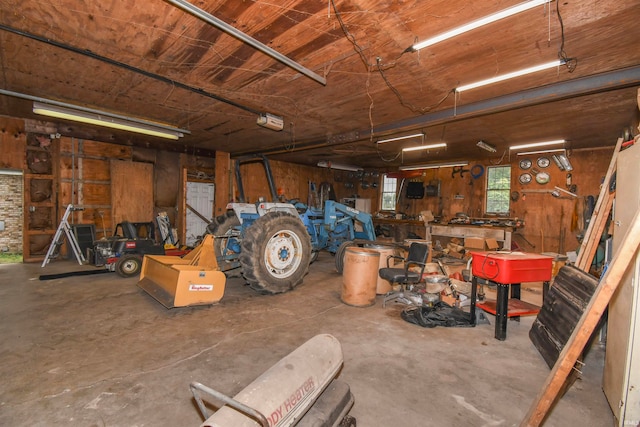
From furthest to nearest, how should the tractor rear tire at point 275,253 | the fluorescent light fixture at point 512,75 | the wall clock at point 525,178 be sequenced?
the wall clock at point 525,178
the tractor rear tire at point 275,253
the fluorescent light fixture at point 512,75

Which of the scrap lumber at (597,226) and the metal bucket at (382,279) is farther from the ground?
the scrap lumber at (597,226)

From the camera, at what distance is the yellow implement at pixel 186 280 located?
329 centimetres

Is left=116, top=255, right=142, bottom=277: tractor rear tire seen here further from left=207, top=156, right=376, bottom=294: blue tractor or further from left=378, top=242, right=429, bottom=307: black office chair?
left=378, top=242, right=429, bottom=307: black office chair

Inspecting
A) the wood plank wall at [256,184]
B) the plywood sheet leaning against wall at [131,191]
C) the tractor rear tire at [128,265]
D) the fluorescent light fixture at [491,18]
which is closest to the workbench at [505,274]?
the fluorescent light fixture at [491,18]

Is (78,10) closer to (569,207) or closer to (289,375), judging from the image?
(289,375)

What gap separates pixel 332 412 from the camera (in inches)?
53.7

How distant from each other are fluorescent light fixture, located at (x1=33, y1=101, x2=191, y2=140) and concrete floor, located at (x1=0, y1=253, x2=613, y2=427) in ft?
8.56

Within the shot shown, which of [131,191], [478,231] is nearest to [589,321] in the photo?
[478,231]

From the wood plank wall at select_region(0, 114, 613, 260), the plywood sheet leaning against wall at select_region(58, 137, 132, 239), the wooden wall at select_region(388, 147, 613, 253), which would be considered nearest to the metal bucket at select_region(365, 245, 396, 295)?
the wood plank wall at select_region(0, 114, 613, 260)

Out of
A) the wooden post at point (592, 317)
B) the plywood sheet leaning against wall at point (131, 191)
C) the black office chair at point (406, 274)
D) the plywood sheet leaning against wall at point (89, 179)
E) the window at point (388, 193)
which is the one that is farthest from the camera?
the window at point (388, 193)

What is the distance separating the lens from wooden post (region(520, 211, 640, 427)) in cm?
143

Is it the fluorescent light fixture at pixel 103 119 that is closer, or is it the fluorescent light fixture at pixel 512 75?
the fluorescent light fixture at pixel 512 75

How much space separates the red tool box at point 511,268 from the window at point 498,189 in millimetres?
5878

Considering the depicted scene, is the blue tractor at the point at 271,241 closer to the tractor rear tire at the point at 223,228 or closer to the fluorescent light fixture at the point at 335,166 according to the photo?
the tractor rear tire at the point at 223,228
